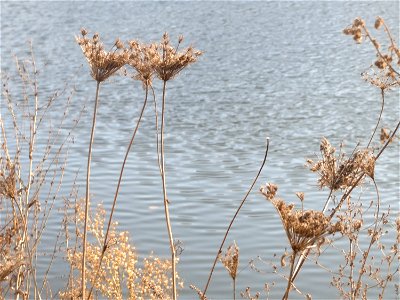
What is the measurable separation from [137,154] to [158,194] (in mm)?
1936

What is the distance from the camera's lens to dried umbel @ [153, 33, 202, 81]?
2.76m

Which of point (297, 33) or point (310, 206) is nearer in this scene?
point (310, 206)

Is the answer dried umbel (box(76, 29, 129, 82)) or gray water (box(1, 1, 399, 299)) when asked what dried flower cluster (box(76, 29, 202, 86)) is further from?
gray water (box(1, 1, 399, 299))

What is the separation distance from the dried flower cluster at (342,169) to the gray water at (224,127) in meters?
2.42

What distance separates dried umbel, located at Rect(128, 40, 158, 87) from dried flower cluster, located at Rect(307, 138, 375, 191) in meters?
0.63

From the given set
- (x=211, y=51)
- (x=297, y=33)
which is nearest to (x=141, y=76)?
(x=211, y=51)

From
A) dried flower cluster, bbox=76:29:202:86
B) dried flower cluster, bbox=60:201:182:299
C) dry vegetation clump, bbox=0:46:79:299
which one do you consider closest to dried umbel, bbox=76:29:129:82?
dried flower cluster, bbox=76:29:202:86

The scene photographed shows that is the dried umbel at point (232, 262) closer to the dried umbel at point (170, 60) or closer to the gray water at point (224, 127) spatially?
the dried umbel at point (170, 60)

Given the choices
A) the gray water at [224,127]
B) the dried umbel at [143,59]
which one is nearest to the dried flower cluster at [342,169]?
the dried umbel at [143,59]

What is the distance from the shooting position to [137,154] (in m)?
11.8

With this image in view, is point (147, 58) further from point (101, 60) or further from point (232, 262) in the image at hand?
point (232, 262)

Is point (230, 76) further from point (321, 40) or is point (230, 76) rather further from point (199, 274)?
point (199, 274)

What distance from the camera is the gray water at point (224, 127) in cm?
848

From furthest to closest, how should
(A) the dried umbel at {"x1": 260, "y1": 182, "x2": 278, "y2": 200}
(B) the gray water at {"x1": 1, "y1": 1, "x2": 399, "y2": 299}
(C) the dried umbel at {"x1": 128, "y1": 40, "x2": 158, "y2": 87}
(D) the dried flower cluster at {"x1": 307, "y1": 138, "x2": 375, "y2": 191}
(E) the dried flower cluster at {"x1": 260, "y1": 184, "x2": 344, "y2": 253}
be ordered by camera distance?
(B) the gray water at {"x1": 1, "y1": 1, "x2": 399, "y2": 299} < (C) the dried umbel at {"x1": 128, "y1": 40, "x2": 158, "y2": 87} < (D) the dried flower cluster at {"x1": 307, "y1": 138, "x2": 375, "y2": 191} < (A) the dried umbel at {"x1": 260, "y1": 182, "x2": 278, "y2": 200} < (E) the dried flower cluster at {"x1": 260, "y1": 184, "x2": 344, "y2": 253}
